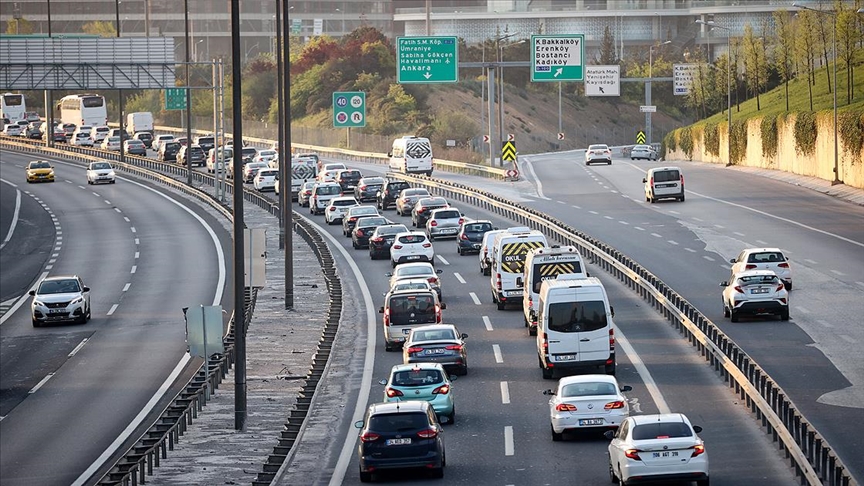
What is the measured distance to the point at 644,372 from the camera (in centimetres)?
3381

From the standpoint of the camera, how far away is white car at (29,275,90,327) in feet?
156

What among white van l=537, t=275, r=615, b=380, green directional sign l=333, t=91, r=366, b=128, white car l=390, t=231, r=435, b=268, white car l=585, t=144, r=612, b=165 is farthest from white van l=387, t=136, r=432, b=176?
white van l=537, t=275, r=615, b=380

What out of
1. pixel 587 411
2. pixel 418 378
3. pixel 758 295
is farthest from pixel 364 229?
pixel 587 411

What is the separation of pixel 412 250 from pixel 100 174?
49.0m

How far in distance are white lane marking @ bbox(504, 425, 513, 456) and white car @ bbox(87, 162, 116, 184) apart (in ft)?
243

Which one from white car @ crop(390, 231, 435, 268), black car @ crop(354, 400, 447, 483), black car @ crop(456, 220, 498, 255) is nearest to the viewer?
black car @ crop(354, 400, 447, 483)

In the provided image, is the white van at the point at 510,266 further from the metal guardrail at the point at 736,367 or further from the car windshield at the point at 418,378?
the car windshield at the point at 418,378

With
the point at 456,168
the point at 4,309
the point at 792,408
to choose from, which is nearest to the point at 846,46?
the point at 456,168

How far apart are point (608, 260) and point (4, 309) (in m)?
21.9

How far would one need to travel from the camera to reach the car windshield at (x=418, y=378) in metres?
28.9

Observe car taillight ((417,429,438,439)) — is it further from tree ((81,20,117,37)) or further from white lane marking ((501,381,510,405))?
tree ((81,20,117,37))

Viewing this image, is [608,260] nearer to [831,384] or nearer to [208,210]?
[831,384]

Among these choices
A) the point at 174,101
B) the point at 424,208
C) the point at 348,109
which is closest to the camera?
the point at 424,208

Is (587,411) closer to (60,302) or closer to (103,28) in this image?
(60,302)
